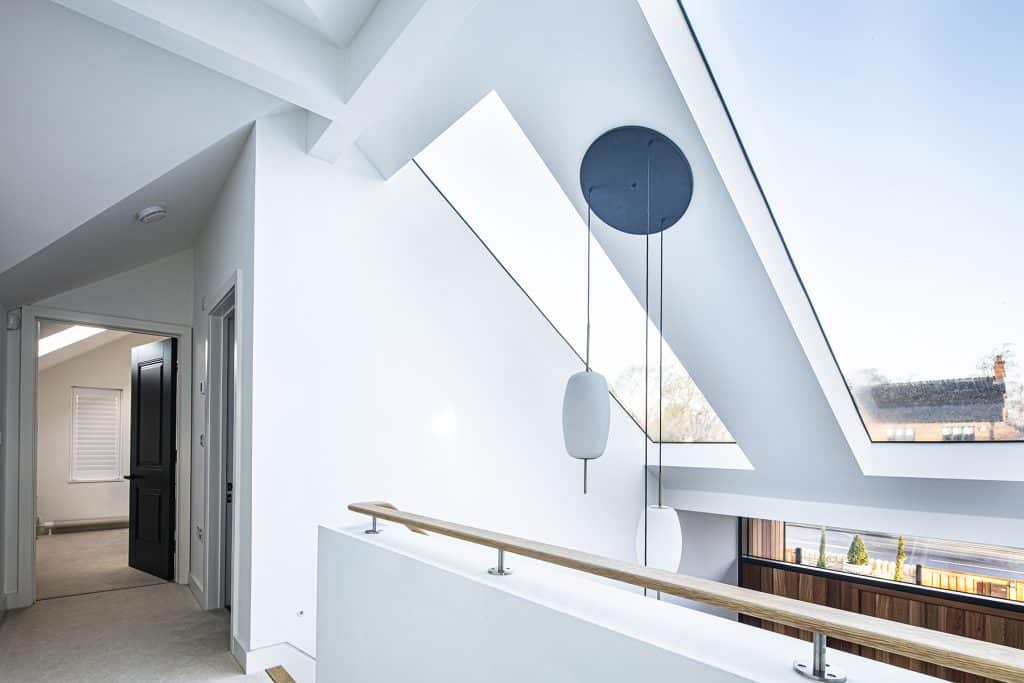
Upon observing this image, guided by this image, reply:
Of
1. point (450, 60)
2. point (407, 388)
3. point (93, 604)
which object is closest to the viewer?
point (450, 60)

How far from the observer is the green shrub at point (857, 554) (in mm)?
4782

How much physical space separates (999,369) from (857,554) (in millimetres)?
2538

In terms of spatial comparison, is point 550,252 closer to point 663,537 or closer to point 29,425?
point 663,537

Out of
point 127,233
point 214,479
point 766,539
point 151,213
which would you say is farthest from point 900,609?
point 127,233

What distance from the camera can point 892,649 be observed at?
3.25 feet

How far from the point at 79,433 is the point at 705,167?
7.78 metres

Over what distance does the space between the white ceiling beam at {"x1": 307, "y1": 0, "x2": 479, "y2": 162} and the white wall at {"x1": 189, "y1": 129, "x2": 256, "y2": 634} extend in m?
0.57

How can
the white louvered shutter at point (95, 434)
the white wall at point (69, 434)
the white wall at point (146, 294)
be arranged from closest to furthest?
the white wall at point (146, 294) → the white wall at point (69, 434) → the white louvered shutter at point (95, 434)

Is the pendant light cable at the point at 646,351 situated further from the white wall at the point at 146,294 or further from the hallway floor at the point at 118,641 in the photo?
the white wall at the point at 146,294

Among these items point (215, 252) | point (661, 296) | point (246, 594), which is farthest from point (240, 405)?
point (661, 296)

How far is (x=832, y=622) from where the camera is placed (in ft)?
3.52

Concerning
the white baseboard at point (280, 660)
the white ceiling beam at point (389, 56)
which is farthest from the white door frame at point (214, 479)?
the white ceiling beam at point (389, 56)

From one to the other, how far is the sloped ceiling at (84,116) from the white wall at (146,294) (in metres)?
1.23

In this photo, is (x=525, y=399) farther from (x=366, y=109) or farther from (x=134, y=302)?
(x=134, y=302)
